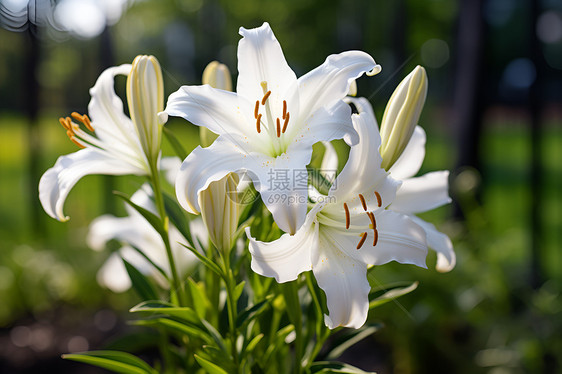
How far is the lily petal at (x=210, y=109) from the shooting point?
0.53m

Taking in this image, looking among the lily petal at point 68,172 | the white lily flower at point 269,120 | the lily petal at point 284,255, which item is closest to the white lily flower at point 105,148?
the lily petal at point 68,172

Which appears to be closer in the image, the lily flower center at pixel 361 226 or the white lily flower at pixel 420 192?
the lily flower center at pixel 361 226

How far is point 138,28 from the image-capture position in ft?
35.0

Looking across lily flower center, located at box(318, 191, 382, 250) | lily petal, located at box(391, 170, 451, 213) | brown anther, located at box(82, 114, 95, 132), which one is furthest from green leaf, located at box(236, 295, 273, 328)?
brown anther, located at box(82, 114, 95, 132)

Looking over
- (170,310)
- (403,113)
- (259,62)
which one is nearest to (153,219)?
(170,310)

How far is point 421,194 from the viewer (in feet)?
2.25

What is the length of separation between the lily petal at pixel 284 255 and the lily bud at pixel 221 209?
0.10 feet

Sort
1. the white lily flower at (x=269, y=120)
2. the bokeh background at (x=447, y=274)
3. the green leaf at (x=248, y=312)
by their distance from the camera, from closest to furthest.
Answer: the white lily flower at (x=269, y=120) → the green leaf at (x=248, y=312) → the bokeh background at (x=447, y=274)

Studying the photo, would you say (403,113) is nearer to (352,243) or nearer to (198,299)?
(352,243)

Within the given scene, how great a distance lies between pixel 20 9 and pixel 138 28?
8.54m

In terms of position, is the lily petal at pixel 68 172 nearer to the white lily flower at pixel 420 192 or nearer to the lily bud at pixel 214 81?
the lily bud at pixel 214 81

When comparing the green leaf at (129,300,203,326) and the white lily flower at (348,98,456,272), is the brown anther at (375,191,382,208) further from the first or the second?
the green leaf at (129,300,203,326)

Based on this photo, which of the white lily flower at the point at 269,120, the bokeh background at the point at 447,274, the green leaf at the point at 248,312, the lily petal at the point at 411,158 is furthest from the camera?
the bokeh background at the point at 447,274

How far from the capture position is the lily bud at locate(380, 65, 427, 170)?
594 millimetres
